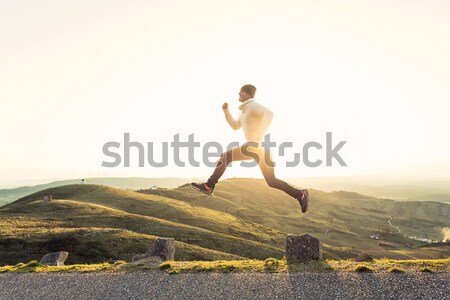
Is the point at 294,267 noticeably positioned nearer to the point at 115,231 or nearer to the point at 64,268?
the point at 64,268

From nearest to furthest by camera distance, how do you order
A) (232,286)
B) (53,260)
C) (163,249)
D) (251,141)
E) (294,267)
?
(251,141) → (232,286) → (294,267) → (163,249) → (53,260)

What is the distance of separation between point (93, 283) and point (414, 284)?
12.8 meters

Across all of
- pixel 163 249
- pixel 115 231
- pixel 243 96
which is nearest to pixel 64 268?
pixel 163 249

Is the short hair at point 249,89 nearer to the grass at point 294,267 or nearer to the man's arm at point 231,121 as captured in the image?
the man's arm at point 231,121

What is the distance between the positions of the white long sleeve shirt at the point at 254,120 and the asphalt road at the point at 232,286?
586cm

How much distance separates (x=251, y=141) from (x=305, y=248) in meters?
7.94

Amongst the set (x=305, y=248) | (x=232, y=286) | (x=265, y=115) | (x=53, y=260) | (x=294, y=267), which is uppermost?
(x=265, y=115)

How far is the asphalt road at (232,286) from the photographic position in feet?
43.7

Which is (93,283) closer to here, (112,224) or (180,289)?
A: (180,289)

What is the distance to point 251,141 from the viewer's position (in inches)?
468

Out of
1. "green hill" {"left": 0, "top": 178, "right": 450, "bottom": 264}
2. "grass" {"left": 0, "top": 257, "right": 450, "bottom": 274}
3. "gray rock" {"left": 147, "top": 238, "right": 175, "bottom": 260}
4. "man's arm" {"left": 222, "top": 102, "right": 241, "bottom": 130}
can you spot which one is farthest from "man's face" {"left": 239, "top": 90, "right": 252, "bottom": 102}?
"green hill" {"left": 0, "top": 178, "right": 450, "bottom": 264}

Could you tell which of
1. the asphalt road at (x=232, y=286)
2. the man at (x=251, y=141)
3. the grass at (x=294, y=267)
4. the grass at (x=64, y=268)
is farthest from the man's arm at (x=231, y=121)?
the grass at (x=64, y=268)

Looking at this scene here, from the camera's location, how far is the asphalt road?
43.7 ft

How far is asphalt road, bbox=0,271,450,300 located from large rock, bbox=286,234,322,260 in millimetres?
2241
